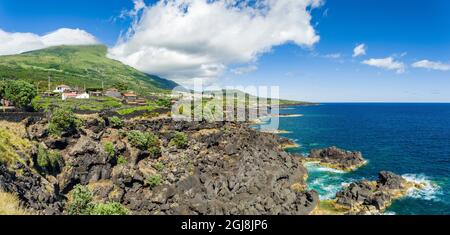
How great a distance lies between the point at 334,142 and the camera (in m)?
115

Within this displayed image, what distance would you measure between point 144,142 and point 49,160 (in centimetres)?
2173

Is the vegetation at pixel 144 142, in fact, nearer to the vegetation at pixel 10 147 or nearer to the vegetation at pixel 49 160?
the vegetation at pixel 49 160

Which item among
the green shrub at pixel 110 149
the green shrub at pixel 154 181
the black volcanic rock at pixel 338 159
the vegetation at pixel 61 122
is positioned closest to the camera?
the green shrub at pixel 154 181

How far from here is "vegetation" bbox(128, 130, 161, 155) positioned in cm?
6769

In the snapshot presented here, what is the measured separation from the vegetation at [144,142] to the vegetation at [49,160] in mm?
17093

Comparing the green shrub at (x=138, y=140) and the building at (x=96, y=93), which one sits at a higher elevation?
the building at (x=96, y=93)

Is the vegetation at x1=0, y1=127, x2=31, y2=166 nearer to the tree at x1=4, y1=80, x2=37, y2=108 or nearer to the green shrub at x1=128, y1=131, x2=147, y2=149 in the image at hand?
the green shrub at x1=128, y1=131, x2=147, y2=149

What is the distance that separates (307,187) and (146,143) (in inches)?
1441

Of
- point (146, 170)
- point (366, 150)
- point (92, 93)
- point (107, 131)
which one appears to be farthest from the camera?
point (92, 93)

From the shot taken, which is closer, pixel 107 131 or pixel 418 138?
pixel 107 131

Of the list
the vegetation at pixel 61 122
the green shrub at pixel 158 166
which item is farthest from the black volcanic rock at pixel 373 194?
the vegetation at pixel 61 122

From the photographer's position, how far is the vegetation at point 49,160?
153ft
